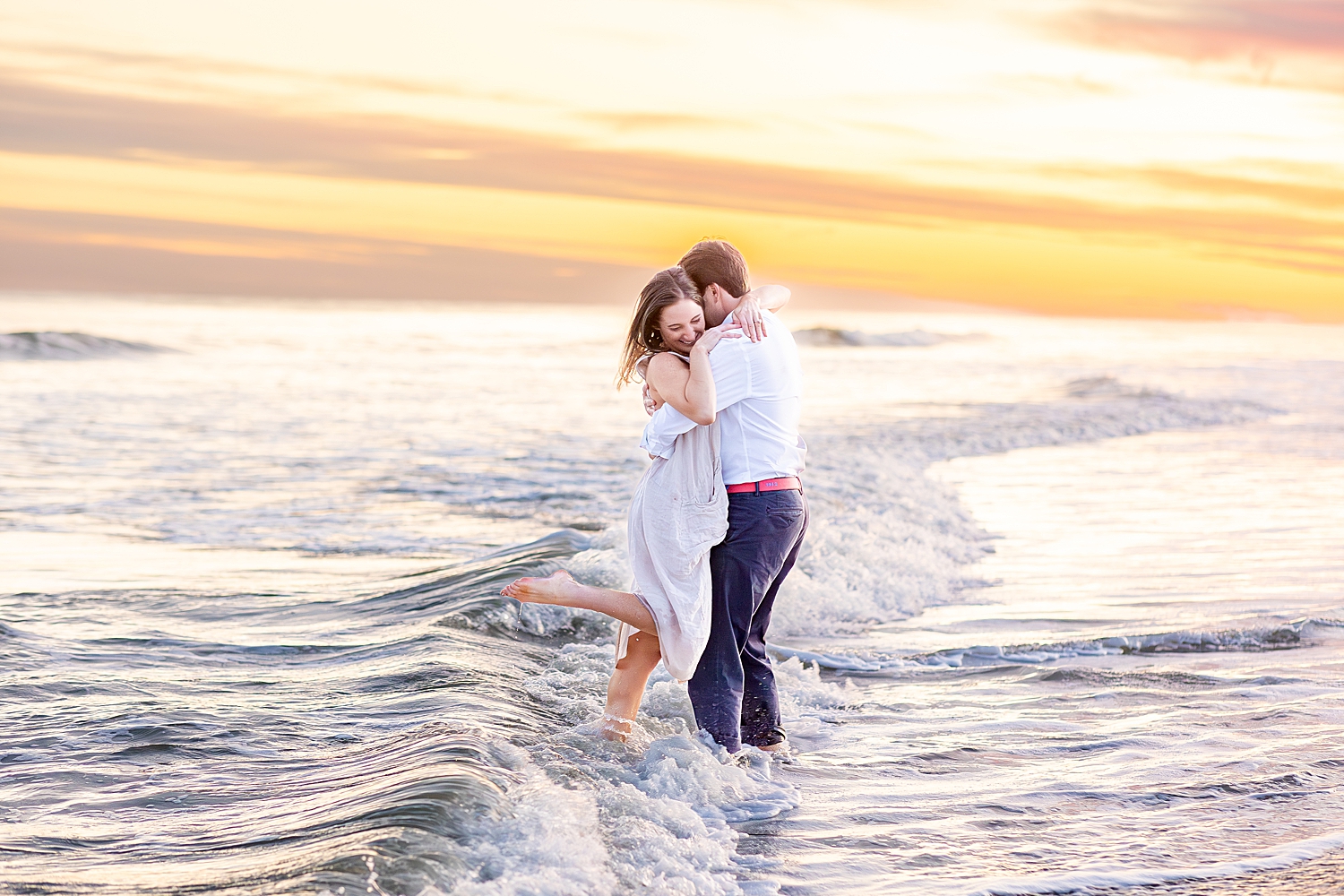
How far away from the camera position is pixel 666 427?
429cm

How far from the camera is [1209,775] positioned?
4.81m

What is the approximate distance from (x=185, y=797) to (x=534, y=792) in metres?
1.40

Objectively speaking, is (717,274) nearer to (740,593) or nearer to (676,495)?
(676,495)

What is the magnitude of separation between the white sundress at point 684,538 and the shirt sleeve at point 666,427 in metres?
0.07

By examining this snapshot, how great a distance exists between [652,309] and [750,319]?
37 centimetres

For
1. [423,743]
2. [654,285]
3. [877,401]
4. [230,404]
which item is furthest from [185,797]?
[877,401]

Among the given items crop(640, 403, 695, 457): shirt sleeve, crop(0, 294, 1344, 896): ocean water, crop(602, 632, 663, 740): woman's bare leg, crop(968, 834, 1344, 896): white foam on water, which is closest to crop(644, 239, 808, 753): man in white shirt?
crop(640, 403, 695, 457): shirt sleeve

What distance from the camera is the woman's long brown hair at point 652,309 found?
4254 mm

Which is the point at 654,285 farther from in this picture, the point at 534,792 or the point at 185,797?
the point at 185,797

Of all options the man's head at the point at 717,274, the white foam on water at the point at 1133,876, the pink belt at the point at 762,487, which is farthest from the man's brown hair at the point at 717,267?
the white foam on water at the point at 1133,876

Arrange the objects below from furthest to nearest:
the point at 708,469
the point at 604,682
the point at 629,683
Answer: the point at 604,682 < the point at 629,683 < the point at 708,469

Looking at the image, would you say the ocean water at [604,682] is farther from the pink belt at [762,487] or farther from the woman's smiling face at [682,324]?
the woman's smiling face at [682,324]

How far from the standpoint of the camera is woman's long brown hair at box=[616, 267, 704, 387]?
4254 millimetres

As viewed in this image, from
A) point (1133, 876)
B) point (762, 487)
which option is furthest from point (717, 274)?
point (1133, 876)
